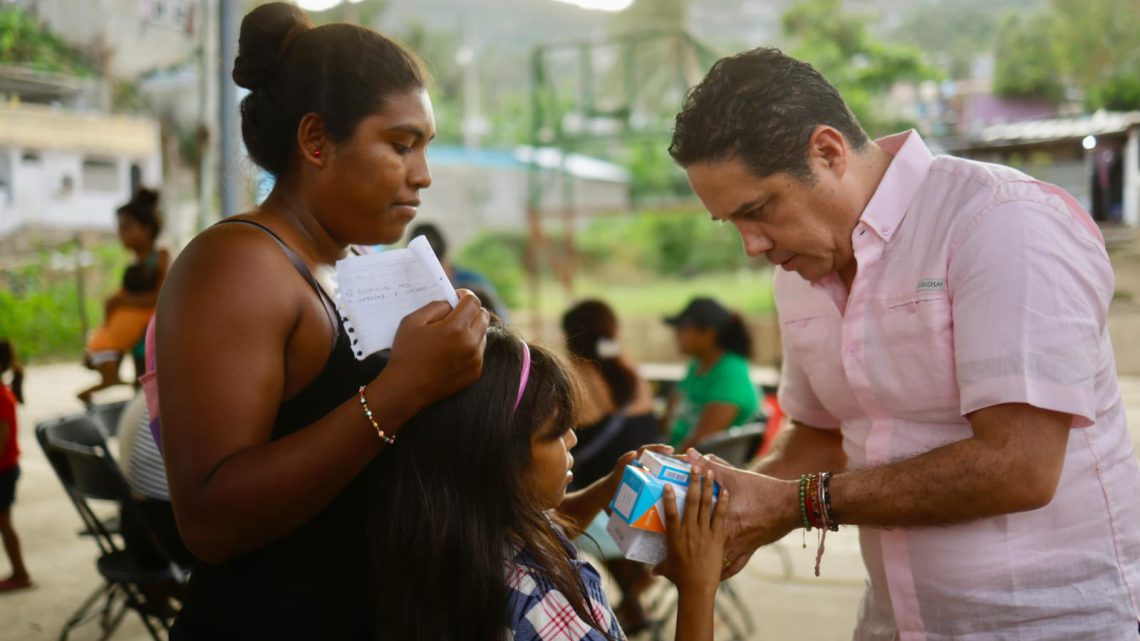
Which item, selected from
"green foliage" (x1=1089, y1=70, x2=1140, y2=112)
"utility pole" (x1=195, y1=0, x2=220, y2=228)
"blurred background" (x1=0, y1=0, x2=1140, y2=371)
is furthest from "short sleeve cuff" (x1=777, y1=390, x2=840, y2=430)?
"utility pole" (x1=195, y1=0, x2=220, y2=228)

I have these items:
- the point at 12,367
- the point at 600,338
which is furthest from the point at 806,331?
the point at 12,367

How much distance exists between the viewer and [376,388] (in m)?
1.21

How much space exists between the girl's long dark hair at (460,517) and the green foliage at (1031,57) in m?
4.27

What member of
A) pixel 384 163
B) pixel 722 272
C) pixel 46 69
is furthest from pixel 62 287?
pixel 722 272

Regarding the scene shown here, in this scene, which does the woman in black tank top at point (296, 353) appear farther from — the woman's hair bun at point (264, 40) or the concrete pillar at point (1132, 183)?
the concrete pillar at point (1132, 183)

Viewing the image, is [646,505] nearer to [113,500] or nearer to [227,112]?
[113,500]

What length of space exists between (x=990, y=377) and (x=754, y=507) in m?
0.38

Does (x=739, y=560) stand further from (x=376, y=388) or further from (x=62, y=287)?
(x=62, y=287)

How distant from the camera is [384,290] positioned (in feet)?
4.11

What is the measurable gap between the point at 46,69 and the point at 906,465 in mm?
4533

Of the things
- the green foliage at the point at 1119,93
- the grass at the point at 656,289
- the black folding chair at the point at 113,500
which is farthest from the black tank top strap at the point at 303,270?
the grass at the point at 656,289

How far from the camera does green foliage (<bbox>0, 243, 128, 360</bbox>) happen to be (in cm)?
472

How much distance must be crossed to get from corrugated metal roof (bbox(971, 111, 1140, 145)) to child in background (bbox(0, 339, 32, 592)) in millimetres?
4498

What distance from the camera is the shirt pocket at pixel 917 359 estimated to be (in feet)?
4.71
